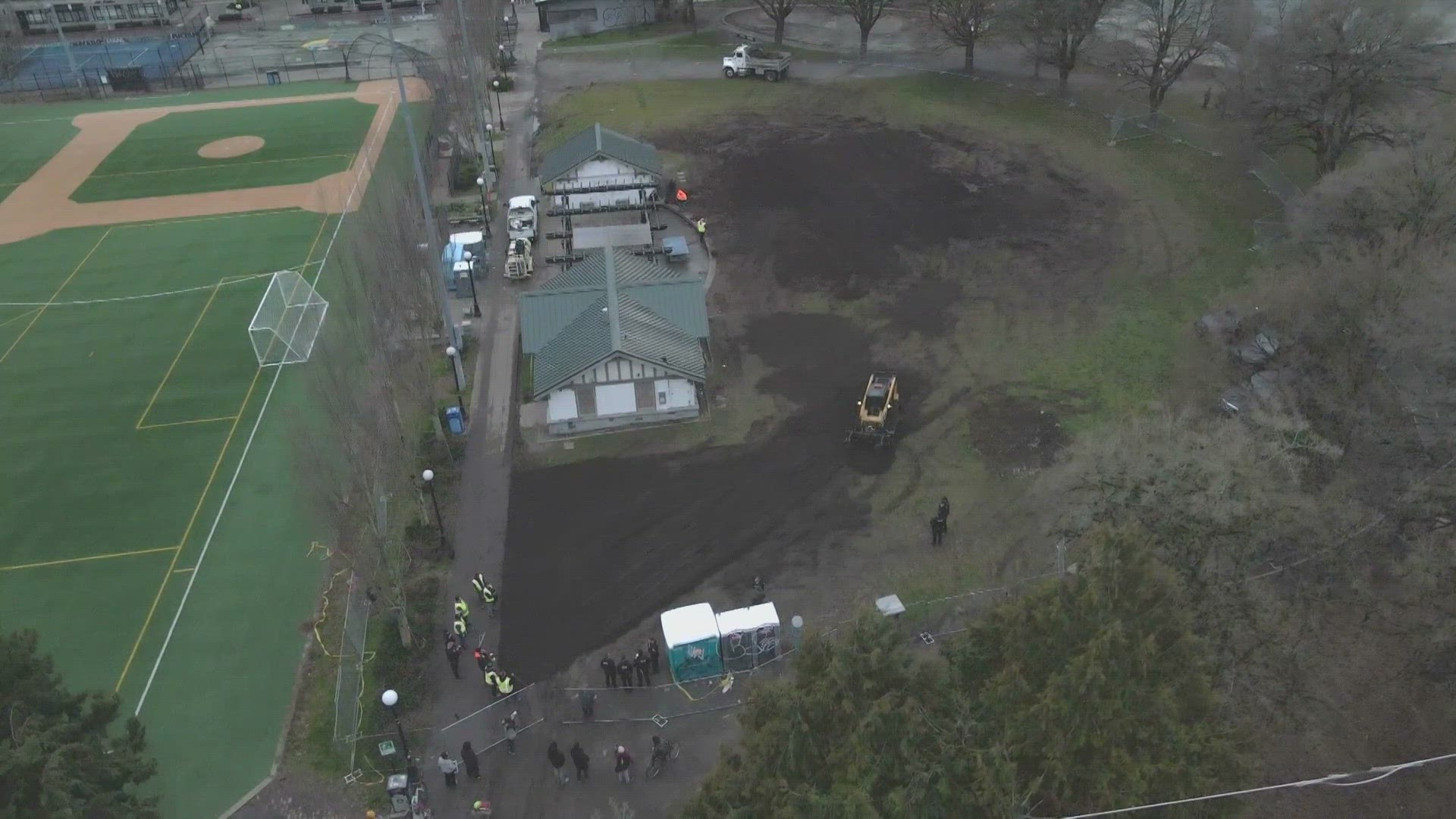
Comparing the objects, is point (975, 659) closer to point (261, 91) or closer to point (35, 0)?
point (261, 91)

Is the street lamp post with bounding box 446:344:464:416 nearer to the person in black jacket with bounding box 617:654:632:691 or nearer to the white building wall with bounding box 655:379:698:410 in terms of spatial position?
the white building wall with bounding box 655:379:698:410

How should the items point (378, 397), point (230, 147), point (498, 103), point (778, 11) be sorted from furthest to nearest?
point (778, 11)
point (498, 103)
point (230, 147)
point (378, 397)

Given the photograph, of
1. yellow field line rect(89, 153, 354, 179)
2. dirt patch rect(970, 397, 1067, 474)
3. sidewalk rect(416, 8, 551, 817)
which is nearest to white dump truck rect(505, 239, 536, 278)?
sidewalk rect(416, 8, 551, 817)

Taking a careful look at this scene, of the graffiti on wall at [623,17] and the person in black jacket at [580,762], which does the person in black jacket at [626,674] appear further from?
the graffiti on wall at [623,17]

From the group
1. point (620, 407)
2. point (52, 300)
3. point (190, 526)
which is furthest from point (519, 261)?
point (52, 300)

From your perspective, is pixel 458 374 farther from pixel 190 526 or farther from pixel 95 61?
pixel 95 61

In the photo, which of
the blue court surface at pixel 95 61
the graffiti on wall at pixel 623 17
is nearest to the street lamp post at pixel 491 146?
the graffiti on wall at pixel 623 17
